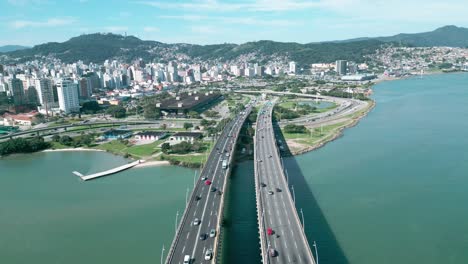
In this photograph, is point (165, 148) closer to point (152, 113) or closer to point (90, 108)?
point (152, 113)

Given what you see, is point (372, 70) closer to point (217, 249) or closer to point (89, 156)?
point (89, 156)

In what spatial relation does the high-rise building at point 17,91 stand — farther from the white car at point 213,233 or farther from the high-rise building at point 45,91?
the white car at point 213,233

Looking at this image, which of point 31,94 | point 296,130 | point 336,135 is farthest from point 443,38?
point 31,94

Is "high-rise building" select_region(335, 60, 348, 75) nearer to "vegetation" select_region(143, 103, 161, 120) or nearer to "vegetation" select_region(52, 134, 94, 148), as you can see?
"vegetation" select_region(143, 103, 161, 120)

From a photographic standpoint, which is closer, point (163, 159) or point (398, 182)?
point (398, 182)

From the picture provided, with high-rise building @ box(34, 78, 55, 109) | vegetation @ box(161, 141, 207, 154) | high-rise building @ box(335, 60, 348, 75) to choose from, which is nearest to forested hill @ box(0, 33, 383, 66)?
high-rise building @ box(335, 60, 348, 75)

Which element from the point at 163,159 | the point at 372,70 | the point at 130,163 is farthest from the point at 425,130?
the point at 372,70
